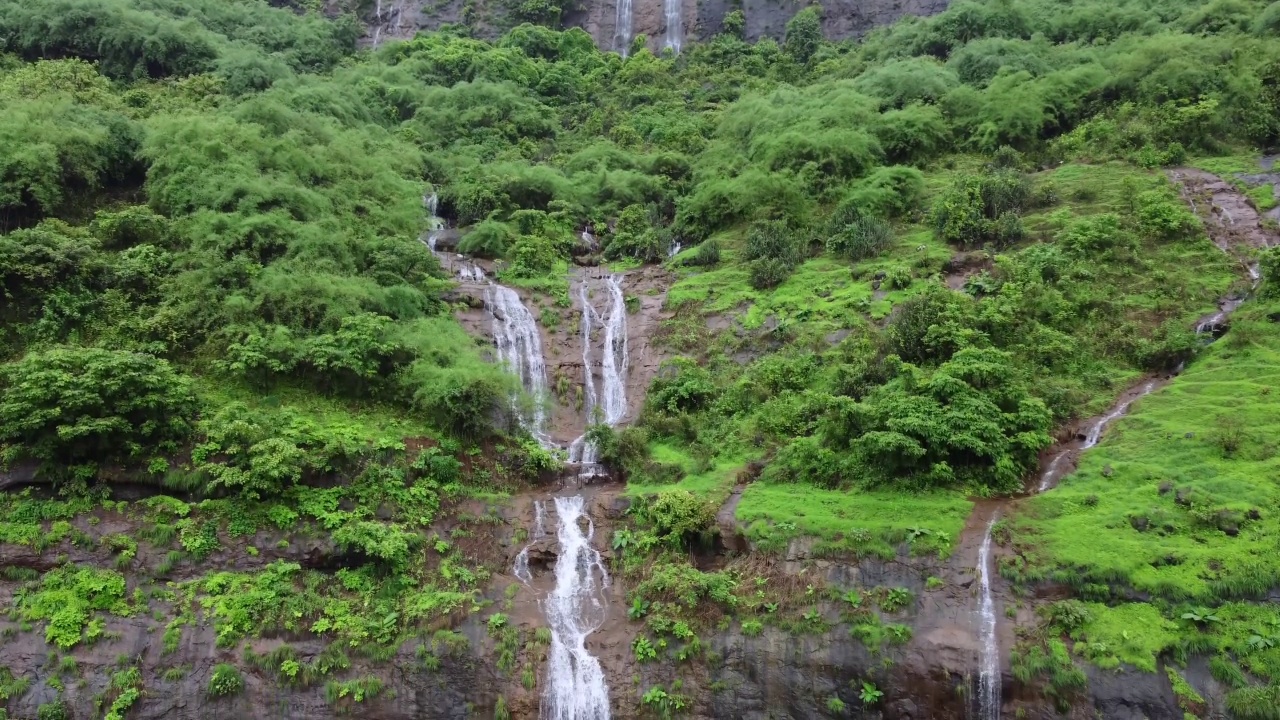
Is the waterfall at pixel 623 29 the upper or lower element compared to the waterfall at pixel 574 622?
upper

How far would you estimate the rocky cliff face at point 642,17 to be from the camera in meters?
49.3

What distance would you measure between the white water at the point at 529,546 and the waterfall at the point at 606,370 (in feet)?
6.65

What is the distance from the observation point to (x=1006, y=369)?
17391mm

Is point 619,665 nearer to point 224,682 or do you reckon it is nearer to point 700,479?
point 700,479

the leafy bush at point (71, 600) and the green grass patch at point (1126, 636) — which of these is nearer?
the green grass patch at point (1126, 636)

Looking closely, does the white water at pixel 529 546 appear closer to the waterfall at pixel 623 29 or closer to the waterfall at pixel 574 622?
the waterfall at pixel 574 622

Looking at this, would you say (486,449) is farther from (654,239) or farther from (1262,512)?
(1262,512)

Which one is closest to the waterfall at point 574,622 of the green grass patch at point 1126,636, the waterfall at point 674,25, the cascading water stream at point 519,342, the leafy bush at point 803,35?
the cascading water stream at point 519,342

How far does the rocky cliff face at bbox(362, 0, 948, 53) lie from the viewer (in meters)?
49.3

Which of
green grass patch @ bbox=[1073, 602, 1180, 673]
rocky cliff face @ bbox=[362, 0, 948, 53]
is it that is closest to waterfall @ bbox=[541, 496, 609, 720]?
green grass patch @ bbox=[1073, 602, 1180, 673]

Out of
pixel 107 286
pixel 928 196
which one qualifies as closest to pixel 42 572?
pixel 107 286

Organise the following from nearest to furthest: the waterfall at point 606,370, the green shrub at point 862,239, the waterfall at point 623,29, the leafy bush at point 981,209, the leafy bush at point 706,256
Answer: the waterfall at point 606,370 < the leafy bush at point 981,209 < the green shrub at point 862,239 < the leafy bush at point 706,256 < the waterfall at point 623,29

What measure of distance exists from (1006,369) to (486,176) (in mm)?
21828

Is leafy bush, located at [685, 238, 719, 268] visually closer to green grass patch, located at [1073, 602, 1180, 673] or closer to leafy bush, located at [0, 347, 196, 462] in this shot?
leafy bush, located at [0, 347, 196, 462]
